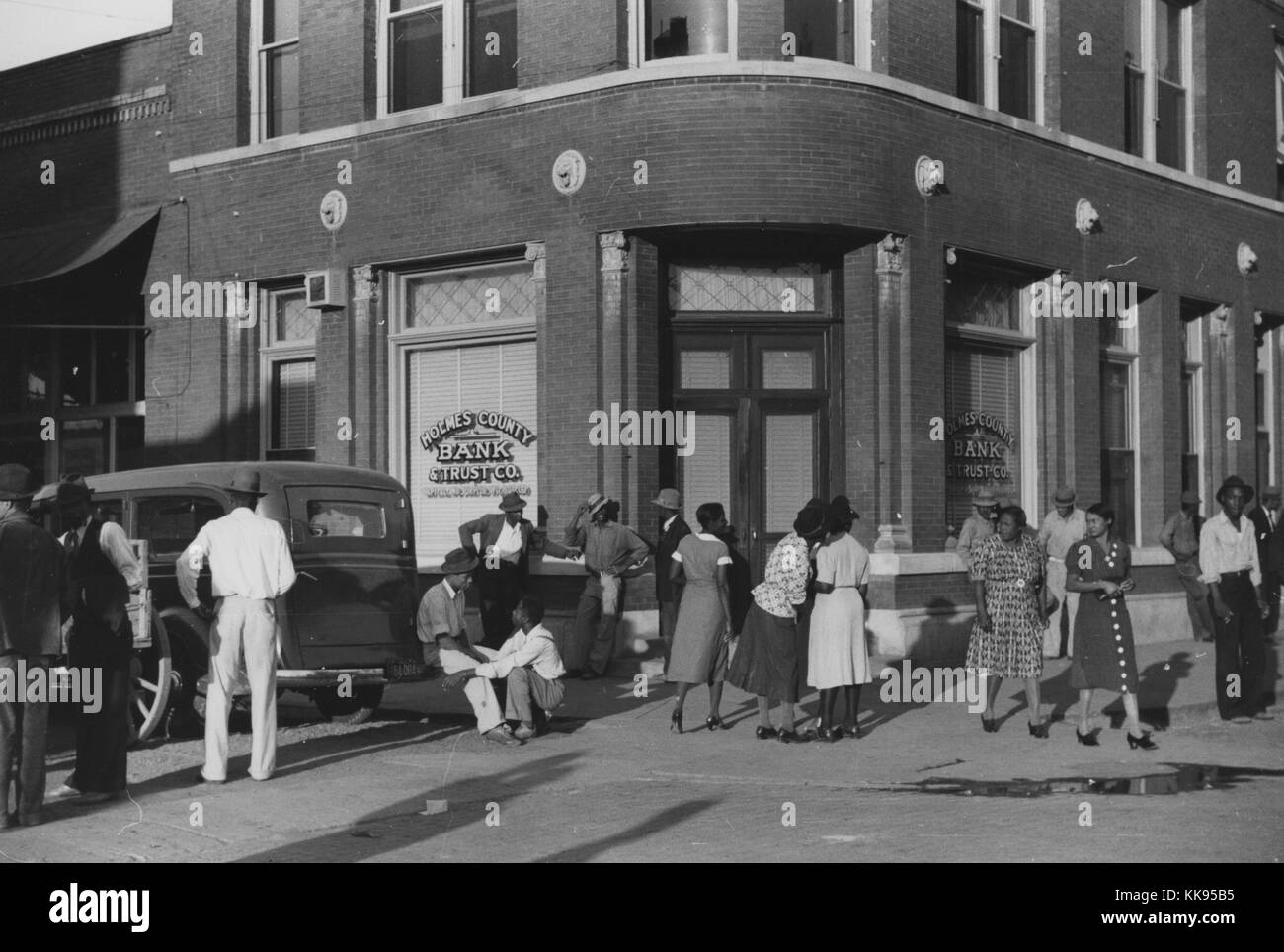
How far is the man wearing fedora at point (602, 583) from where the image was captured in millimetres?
15789

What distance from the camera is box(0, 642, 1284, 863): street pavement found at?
8141mm

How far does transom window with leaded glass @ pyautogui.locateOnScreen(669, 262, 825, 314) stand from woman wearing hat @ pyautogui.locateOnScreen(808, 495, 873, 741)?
5.05 meters

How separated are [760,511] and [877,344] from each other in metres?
2.08

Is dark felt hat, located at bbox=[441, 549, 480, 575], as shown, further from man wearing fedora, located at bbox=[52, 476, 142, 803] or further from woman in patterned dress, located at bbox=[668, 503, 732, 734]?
man wearing fedora, located at bbox=[52, 476, 142, 803]

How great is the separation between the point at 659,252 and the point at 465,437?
9.90 feet

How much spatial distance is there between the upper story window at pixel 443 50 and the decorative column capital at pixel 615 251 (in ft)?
7.63

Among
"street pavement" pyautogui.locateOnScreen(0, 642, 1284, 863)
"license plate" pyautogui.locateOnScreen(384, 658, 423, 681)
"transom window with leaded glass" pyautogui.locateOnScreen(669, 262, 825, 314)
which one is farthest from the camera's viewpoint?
"transom window with leaded glass" pyautogui.locateOnScreen(669, 262, 825, 314)

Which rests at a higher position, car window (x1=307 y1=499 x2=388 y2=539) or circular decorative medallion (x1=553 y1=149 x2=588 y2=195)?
circular decorative medallion (x1=553 y1=149 x2=588 y2=195)

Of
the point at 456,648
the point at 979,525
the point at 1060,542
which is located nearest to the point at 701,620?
the point at 456,648

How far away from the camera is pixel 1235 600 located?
529 inches

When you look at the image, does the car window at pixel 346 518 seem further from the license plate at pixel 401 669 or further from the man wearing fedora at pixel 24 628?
the man wearing fedora at pixel 24 628

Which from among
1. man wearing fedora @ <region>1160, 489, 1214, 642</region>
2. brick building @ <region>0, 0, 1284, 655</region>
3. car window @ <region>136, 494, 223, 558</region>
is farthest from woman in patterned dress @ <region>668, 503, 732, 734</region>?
man wearing fedora @ <region>1160, 489, 1214, 642</region>

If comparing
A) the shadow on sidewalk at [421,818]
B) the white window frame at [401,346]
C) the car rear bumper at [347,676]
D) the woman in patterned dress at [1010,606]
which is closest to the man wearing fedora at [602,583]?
the white window frame at [401,346]

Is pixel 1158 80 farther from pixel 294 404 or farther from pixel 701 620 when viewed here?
pixel 701 620
